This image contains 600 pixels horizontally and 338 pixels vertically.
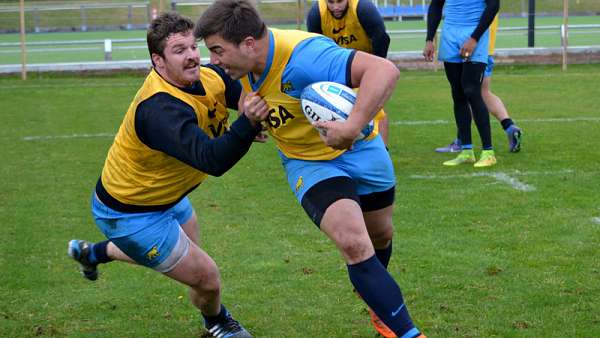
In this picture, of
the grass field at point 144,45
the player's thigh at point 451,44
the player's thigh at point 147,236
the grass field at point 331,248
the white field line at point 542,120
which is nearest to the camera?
the player's thigh at point 147,236

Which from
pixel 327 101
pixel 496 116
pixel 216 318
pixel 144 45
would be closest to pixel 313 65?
pixel 327 101

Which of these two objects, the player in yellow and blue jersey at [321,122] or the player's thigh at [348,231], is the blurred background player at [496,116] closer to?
the player in yellow and blue jersey at [321,122]

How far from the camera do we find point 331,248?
22.8ft

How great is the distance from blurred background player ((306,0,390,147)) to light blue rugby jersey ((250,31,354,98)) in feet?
14.2

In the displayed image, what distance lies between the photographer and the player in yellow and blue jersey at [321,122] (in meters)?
4.31

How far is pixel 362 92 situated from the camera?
427 centimetres

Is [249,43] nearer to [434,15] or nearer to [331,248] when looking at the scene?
[331,248]

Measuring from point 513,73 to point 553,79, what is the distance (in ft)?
4.55

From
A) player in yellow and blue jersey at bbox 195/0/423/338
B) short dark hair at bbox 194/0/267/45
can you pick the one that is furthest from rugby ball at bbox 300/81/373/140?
short dark hair at bbox 194/0/267/45

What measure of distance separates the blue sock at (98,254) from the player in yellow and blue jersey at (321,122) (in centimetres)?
136

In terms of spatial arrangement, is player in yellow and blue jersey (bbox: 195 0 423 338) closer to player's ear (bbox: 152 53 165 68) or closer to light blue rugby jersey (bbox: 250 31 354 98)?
light blue rugby jersey (bbox: 250 31 354 98)

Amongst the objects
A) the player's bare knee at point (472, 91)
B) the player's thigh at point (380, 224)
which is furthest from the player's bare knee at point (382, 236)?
the player's bare knee at point (472, 91)

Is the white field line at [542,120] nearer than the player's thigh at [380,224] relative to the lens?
No

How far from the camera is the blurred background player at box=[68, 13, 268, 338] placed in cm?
449
